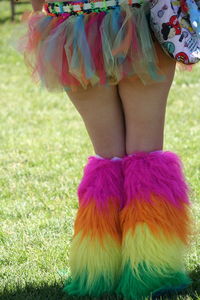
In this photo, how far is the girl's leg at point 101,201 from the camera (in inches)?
100

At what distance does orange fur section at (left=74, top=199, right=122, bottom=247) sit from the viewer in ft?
8.40

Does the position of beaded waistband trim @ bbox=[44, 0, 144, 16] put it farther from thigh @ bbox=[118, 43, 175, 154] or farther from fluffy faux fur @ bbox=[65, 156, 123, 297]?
fluffy faux fur @ bbox=[65, 156, 123, 297]

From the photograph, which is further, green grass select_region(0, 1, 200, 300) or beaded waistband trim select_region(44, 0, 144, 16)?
green grass select_region(0, 1, 200, 300)

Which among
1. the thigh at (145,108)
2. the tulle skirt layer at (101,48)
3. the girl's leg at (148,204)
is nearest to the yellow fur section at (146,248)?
the girl's leg at (148,204)

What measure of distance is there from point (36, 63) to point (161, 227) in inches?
32.3

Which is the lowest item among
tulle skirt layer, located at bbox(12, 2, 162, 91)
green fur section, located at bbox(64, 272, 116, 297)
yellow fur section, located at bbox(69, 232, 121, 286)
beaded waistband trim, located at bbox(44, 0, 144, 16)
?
green fur section, located at bbox(64, 272, 116, 297)

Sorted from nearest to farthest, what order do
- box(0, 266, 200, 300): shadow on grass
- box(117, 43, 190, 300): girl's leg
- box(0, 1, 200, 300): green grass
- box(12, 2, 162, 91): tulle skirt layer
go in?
Answer: box(12, 2, 162, 91): tulle skirt layer
box(117, 43, 190, 300): girl's leg
box(0, 266, 200, 300): shadow on grass
box(0, 1, 200, 300): green grass

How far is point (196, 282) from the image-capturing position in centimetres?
273

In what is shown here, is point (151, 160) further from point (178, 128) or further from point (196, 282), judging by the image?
point (178, 128)

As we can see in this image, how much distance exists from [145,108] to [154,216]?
1.39 feet

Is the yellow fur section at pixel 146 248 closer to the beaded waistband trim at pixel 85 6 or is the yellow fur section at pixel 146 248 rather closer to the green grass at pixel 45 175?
the green grass at pixel 45 175

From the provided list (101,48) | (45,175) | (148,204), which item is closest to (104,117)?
(101,48)

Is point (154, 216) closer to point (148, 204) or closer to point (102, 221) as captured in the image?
point (148, 204)

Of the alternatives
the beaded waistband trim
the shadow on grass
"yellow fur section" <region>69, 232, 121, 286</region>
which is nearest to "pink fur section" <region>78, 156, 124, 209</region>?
"yellow fur section" <region>69, 232, 121, 286</region>
